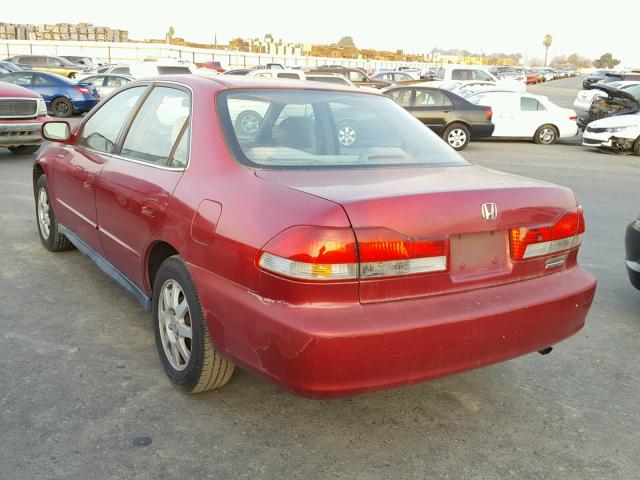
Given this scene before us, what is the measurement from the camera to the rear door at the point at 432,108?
53.8ft

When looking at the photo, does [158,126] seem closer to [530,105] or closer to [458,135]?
[458,135]

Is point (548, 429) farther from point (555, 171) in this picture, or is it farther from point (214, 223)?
point (555, 171)

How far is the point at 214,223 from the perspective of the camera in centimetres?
285

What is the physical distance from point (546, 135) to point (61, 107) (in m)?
14.8

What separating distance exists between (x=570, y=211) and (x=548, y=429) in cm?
106

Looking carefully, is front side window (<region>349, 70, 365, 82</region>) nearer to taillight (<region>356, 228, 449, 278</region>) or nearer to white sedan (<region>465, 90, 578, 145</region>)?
white sedan (<region>465, 90, 578, 145</region>)

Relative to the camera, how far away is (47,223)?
223 inches

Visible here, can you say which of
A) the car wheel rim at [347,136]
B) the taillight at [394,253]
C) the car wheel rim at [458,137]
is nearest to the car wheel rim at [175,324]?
the taillight at [394,253]

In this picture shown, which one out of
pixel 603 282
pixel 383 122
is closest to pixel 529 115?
pixel 603 282

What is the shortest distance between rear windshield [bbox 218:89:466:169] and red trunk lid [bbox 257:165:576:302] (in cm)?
23

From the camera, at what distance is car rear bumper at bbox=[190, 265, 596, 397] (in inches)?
97.3

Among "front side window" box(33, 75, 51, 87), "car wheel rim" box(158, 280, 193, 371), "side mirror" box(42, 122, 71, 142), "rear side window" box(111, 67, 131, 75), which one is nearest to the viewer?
"car wheel rim" box(158, 280, 193, 371)

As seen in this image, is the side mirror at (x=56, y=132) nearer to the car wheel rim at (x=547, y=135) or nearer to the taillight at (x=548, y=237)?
the taillight at (x=548, y=237)

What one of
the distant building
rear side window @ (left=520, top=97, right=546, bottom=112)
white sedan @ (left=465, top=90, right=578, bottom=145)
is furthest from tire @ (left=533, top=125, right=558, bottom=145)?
the distant building
